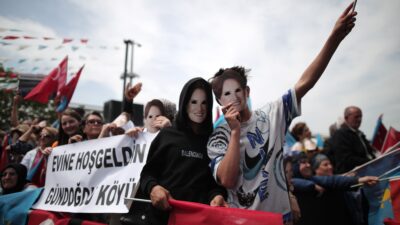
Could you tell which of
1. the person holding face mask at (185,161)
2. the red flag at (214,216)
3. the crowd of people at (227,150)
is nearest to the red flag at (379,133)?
the crowd of people at (227,150)

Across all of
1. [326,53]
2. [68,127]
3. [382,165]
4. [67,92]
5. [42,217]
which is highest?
[67,92]

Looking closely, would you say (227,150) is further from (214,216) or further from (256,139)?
(214,216)

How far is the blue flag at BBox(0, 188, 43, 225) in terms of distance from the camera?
3389 millimetres

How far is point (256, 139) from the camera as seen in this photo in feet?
6.52

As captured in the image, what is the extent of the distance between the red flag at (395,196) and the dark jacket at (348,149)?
132cm

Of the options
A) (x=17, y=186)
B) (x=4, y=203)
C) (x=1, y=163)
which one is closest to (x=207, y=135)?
(x=4, y=203)

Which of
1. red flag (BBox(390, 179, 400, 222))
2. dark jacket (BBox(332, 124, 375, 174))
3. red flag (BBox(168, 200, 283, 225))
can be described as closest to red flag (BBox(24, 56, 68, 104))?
dark jacket (BBox(332, 124, 375, 174))

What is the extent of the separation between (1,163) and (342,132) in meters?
5.75

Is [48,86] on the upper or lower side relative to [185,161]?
upper

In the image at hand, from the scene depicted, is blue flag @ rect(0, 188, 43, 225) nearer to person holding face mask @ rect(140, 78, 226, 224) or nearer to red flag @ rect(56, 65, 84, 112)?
person holding face mask @ rect(140, 78, 226, 224)

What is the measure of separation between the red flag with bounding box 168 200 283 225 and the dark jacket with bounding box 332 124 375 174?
3.11m

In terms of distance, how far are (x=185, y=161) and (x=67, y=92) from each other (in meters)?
5.73

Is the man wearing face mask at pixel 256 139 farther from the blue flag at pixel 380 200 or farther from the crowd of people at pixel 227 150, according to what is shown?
the blue flag at pixel 380 200

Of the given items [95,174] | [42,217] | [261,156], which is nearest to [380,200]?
[261,156]
